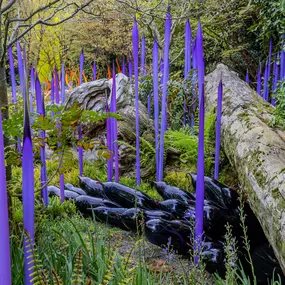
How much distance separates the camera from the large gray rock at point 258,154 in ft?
4.96

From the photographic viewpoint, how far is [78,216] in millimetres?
2139

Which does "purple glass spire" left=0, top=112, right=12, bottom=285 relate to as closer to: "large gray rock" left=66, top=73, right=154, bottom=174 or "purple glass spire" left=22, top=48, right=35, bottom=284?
"purple glass spire" left=22, top=48, right=35, bottom=284

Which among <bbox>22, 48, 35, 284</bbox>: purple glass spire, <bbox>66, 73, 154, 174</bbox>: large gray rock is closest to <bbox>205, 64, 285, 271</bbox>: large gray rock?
<bbox>66, 73, 154, 174</bbox>: large gray rock

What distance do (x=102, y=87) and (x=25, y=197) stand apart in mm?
3314

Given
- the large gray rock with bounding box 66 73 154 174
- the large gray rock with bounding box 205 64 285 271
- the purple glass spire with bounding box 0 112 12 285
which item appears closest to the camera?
the purple glass spire with bounding box 0 112 12 285

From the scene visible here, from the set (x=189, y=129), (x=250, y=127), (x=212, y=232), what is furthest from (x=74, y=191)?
(x=189, y=129)

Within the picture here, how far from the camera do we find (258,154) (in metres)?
2.07

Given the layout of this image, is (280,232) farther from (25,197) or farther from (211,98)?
(211,98)

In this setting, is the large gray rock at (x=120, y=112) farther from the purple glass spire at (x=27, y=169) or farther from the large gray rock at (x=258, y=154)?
the purple glass spire at (x=27, y=169)

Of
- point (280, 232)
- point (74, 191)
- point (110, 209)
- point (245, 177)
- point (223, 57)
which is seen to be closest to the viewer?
point (280, 232)

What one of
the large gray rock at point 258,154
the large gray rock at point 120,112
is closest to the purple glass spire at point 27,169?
the large gray rock at point 258,154

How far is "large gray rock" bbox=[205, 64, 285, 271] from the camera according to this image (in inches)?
59.5

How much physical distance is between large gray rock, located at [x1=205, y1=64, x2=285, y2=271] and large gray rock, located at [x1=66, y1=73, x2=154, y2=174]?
0.89 m

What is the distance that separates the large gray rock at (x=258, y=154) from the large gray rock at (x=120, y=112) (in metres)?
0.89
